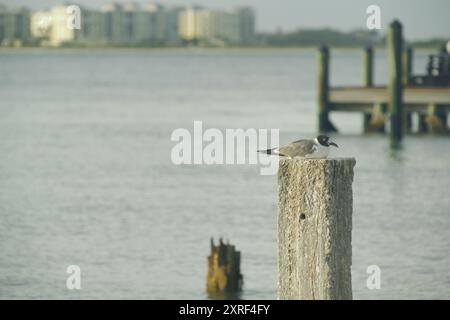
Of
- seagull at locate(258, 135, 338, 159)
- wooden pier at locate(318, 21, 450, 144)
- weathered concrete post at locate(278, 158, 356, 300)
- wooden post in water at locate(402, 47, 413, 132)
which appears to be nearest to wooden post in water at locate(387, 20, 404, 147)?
wooden pier at locate(318, 21, 450, 144)

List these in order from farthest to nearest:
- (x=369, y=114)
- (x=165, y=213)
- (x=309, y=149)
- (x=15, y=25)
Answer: (x=15, y=25) → (x=369, y=114) → (x=165, y=213) → (x=309, y=149)

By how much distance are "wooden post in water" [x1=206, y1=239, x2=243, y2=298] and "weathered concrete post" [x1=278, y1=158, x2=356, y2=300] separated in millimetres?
9151

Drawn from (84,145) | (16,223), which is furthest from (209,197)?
(84,145)

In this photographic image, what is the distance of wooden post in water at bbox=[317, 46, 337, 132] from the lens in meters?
40.6

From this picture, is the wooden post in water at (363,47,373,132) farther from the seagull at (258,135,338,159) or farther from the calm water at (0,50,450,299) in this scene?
the seagull at (258,135,338,159)

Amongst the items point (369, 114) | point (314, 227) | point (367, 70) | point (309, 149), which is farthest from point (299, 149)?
point (367, 70)

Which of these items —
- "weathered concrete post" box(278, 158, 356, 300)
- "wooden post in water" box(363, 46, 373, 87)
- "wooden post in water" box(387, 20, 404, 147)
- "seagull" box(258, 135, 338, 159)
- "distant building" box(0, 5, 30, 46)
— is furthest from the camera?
"distant building" box(0, 5, 30, 46)

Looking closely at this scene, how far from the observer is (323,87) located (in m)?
40.6

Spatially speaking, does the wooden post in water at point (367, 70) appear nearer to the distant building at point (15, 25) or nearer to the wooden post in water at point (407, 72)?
the wooden post in water at point (407, 72)

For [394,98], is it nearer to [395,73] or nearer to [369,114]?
[395,73]

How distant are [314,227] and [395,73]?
30183mm

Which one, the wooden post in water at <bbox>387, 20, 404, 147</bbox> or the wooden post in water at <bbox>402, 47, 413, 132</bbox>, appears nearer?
the wooden post in water at <bbox>387, 20, 404, 147</bbox>
